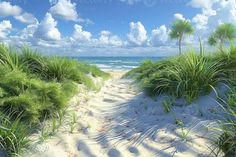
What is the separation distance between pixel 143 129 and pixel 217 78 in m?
1.78

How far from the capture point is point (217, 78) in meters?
5.05

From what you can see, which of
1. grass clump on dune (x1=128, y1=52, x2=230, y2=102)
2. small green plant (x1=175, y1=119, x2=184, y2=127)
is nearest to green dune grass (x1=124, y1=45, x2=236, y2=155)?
grass clump on dune (x1=128, y1=52, x2=230, y2=102)

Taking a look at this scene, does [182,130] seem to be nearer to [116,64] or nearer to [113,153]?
[113,153]

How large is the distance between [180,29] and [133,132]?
20919 mm

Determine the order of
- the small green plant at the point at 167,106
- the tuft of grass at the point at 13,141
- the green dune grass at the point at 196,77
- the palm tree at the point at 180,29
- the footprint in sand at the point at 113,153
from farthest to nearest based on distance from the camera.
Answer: the palm tree at the point at 180,29 < the green dune grass at the point at 196,77 < the small green plant at the point at 167,106 < the footprint in sand at the point at 113,153 < the tuft of grass at the point at 13,141

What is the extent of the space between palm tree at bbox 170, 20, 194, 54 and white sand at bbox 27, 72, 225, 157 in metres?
19.3

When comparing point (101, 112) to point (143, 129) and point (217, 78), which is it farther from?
point (217, 78)

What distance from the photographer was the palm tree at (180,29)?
77.9 feet

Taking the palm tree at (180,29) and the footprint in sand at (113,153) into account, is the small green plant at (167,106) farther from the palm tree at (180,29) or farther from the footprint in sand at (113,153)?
→ the palm tree at (180,29)

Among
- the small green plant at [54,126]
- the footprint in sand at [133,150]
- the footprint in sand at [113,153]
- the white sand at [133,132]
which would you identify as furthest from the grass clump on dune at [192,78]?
the small green plant at [54,126]

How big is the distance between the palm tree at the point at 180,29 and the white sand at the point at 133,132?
63.5 ft

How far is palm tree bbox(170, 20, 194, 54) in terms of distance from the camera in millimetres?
23734

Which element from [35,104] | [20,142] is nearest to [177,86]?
[35,104]

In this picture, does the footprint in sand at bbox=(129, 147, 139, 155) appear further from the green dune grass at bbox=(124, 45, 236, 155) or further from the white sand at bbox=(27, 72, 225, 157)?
the green dune grass at bbox=(124, 45, 236, 155)
